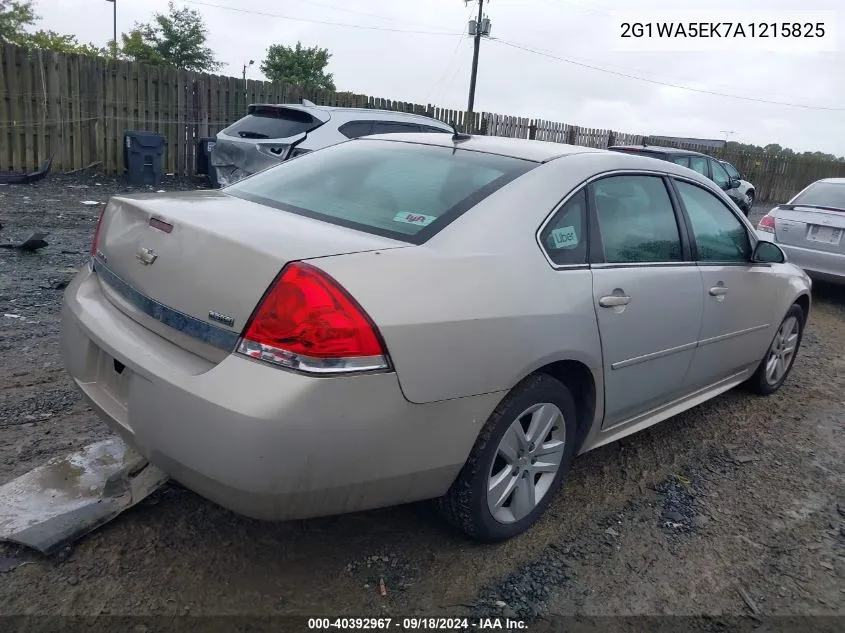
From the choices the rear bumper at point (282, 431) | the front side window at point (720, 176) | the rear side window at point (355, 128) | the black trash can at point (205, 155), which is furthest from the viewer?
the front side window at point (720, 176)

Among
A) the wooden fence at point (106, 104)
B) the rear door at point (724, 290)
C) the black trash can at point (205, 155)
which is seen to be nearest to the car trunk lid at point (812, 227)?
the rear door at point (724, 290)

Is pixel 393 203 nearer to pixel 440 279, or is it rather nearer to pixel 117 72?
pixel 440 279

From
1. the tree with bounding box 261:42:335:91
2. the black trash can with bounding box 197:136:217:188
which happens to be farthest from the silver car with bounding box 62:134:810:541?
the tree with bounding box 261:42:335:91

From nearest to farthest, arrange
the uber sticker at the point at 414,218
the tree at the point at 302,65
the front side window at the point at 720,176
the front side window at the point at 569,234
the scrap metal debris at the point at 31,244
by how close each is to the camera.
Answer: the uber sticker at the point at 414,218
the front side window at the point at 569,234
the scrap metal debris at the point at 31,244
the front side window at the point at 720,176
the tree at the point at 302,65

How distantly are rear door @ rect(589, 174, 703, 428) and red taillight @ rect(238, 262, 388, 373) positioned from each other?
1184mm

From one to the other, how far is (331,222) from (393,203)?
30cm

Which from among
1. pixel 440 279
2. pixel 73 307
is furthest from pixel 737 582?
pixel 73 307

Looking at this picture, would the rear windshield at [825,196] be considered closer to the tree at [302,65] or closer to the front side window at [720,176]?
the front side window at [720,176]

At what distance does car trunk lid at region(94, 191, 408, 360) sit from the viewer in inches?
87.8

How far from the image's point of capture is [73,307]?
112 inches

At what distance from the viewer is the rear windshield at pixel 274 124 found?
9424 mm

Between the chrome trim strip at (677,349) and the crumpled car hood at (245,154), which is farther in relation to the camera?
the crumpled car hood at (245,154)

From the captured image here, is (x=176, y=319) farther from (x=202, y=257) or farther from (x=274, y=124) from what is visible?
(x=274, y=124)

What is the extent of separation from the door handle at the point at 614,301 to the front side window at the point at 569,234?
178 millimetres
